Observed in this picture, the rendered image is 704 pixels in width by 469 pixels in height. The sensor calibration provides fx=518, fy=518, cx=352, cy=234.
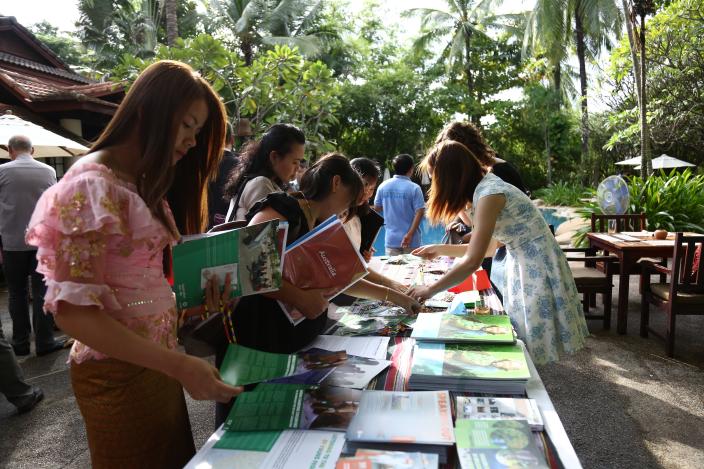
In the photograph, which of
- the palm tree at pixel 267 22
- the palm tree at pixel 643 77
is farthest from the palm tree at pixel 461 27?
the palm tree at pixel 643 77

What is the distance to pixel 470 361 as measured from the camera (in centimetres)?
131

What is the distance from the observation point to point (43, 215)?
87cm

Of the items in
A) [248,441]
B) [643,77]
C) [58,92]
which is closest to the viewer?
[248,441]

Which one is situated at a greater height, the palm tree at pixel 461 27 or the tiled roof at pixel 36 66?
the palm tree at pixel 461 27

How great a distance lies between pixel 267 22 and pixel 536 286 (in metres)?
17.6

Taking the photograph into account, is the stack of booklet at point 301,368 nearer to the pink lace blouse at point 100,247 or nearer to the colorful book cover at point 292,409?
the colorful book cover at point 292,409

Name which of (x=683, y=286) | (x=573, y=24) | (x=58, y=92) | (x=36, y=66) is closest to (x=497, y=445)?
(x=683, y=286)

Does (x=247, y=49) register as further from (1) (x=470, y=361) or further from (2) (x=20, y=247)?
(1) (x=470, y=361)

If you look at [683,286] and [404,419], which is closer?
[404,419]

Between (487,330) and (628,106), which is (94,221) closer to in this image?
(487,330)

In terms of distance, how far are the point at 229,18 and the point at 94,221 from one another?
61.7ft

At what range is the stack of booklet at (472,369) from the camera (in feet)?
3.95

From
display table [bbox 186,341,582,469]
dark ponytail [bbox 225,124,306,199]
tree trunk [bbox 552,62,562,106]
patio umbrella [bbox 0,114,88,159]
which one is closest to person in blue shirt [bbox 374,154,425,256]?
dark ponytail [bbox 225,124,306,199]

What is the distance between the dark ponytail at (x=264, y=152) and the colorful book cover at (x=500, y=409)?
5.19ft
